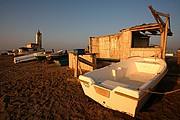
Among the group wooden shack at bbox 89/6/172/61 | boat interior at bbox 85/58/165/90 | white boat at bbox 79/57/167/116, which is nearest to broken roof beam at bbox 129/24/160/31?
wooden shack at bbox 89/6/172/61

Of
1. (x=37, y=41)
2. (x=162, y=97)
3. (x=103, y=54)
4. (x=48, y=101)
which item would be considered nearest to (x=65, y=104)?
(x=48, y=101)

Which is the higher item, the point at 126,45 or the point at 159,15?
the point at 159,15

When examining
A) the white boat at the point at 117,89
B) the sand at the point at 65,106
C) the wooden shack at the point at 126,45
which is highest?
the wooden shack at the point at 126,45

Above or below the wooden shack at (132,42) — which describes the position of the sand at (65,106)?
below

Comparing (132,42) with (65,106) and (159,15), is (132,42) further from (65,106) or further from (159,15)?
(65,106)

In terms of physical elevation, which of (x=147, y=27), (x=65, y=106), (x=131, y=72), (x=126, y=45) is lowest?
(x=65, y=106)

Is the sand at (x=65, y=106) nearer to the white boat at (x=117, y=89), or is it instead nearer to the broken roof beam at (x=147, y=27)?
the white boat at (x=117, y=89)

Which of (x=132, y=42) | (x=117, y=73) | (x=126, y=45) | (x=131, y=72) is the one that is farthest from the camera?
(x=132, y=42)

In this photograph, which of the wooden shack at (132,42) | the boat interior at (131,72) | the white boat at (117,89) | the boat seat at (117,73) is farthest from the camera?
the wooden shack at (132,42)

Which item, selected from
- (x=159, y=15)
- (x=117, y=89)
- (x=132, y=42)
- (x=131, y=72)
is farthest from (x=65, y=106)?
(x=132, y=42)

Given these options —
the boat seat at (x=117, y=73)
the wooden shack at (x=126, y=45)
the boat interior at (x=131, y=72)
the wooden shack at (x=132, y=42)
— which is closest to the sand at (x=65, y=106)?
the boat interior at (x=131, y=72)

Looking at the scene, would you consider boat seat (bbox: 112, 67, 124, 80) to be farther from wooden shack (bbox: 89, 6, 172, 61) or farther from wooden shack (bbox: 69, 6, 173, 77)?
wooden shack (bbox: 89, 6, 172, 61)

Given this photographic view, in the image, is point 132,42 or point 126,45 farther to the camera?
point 132,42

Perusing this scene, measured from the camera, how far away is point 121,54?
9469mm
